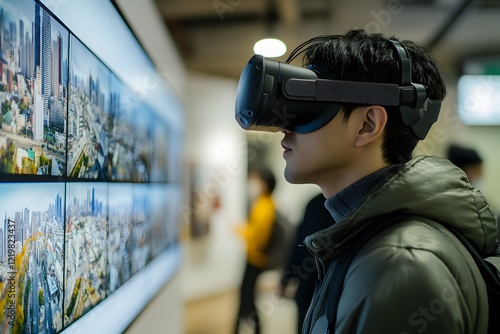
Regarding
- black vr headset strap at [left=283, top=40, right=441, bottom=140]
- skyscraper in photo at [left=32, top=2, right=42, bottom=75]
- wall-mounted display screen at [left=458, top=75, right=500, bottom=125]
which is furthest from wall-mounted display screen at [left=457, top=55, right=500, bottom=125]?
skyscraper in photo at [left=32, top=2, right=42, bottom=75]

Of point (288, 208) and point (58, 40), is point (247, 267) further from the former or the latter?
point (58, 40)

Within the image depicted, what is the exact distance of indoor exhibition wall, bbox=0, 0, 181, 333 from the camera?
0.92 m

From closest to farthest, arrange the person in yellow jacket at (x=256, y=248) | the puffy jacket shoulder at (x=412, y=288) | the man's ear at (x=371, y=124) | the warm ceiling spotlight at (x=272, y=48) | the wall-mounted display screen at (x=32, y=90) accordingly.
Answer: the puffy jacket shoulder at (x=412, y=288) < the wall-mounted display screen at (x=32, y=90) < the man's ear at (x=371, y=124) < the warm ceiling spotlight at (x=272, y=48) < the person in yellow jacket at (x=256, y=248)

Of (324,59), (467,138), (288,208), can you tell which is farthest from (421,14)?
(324,59)

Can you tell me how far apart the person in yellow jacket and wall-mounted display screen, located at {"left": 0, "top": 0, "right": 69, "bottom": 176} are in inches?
99.8

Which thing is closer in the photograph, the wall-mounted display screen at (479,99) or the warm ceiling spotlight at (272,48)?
the warm ceiling spotlight at (272,48)

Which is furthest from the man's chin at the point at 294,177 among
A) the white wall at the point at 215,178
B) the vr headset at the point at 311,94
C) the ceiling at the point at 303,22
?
the white wall at the point at 215,178

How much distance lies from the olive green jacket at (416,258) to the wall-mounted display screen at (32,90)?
607 millimetres

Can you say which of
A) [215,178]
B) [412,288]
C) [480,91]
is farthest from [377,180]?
[480,91]

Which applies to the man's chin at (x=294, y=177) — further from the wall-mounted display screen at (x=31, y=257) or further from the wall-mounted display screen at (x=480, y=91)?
the wall-mounted display screen at (x=480, y=91)

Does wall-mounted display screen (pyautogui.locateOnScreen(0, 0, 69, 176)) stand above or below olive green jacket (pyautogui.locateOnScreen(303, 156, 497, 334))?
above

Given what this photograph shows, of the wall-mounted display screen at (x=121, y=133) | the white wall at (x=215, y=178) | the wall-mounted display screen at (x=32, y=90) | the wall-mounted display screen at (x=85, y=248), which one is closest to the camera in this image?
the wall-mounted display screen at (x=32, y=90)

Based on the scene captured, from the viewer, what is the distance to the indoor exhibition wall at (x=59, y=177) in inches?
36.1

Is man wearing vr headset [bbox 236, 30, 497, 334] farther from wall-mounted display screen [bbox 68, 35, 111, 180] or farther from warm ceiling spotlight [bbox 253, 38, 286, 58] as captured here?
warm ceiling spotlight [bbox 253, 38, 286, 58]
